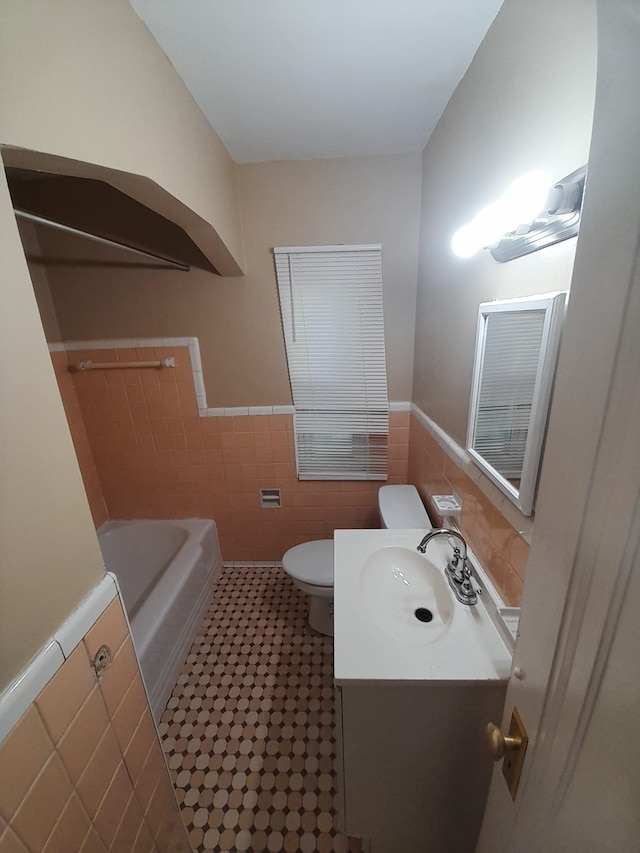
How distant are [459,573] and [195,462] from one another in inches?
62.1

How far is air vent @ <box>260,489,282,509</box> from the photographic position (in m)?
2.02

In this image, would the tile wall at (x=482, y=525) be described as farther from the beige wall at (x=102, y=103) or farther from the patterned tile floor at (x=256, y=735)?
the beige wall at (x=102, y=103)

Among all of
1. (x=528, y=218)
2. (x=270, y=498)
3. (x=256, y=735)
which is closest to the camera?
(x=528, y=218)

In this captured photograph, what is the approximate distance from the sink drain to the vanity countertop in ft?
0.07

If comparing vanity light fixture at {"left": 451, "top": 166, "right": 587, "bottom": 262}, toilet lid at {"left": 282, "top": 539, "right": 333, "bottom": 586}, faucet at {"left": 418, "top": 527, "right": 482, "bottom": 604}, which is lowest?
toilet lid at {"left": 282, "top": 539, "right": 333, "bottom": 586}

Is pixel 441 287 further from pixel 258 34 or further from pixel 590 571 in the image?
pixel 590 571

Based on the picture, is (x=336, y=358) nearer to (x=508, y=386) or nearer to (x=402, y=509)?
(x=402, y=509)

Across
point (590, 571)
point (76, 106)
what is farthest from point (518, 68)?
point (590, 571)

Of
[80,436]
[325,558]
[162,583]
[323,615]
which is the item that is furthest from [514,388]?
[80,436]

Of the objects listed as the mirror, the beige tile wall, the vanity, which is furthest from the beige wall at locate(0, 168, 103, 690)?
the mirror

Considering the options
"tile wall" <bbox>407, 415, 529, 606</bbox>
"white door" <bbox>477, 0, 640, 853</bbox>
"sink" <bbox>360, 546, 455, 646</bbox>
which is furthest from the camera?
"sink" <bbox>360, 546, 455, 646</bbox>

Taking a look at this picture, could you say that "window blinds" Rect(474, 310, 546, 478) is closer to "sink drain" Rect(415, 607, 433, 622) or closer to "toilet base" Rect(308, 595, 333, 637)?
"sink drain" Rect(415, 607, 433, 622)

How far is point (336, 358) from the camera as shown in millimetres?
1757

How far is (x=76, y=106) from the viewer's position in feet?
2.02
